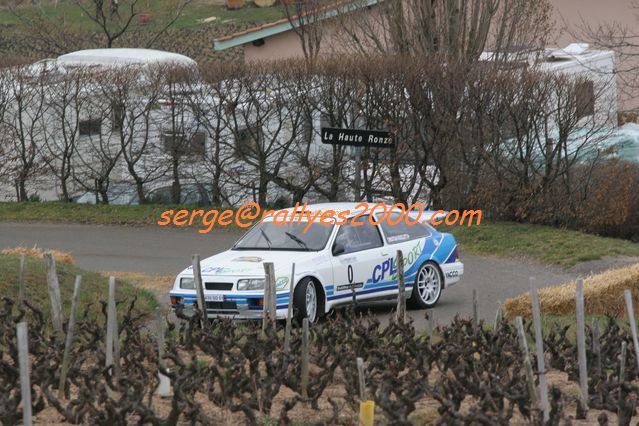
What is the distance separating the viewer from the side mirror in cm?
1430

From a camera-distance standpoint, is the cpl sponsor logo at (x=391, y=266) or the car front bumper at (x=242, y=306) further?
the cpl sponsor logo at (x=391, y=266)

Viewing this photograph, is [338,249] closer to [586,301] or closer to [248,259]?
[248,259]

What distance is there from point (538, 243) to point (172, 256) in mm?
6247

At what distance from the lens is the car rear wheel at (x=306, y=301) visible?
43.5ft

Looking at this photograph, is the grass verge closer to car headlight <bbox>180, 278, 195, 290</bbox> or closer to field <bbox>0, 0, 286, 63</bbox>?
car headlight <bbox>180, 278, 195, 290</bbox>

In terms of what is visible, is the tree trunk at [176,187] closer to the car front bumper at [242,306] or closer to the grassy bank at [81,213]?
the grassy bank at [81,213]

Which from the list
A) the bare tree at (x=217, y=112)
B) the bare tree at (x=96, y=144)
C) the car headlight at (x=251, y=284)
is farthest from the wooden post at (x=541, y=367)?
the bare tree at (x=96, y=144)

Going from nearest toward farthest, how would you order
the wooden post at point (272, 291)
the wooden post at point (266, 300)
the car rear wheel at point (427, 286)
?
the wooden post at point (272, 291)
the wooden post at point (266, 300)
the car rear wheel at point (427, 286)

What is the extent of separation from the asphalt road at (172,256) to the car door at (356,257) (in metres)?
0.66

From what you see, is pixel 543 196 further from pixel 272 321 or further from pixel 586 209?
pixel 272 321

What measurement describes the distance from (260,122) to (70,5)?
4740 centimetres

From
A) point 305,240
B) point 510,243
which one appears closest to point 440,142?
point 510,243

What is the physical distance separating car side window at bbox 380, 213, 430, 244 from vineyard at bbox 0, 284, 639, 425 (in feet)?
15.2

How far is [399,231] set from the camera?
15367 millimetres
